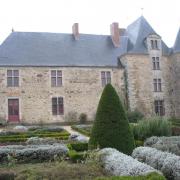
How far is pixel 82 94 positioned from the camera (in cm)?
2441

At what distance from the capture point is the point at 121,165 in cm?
662

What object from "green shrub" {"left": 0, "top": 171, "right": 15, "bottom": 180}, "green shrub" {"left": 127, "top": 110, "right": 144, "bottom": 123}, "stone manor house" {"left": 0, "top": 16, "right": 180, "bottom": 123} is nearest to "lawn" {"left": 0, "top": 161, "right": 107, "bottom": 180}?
"green shrub" {"left": 0, "top": 171, "right": 15, "bottom": 180}

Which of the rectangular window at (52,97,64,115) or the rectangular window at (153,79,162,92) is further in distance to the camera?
the rectangular window at (153,79,162,92)

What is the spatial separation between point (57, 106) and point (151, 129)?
10.9m

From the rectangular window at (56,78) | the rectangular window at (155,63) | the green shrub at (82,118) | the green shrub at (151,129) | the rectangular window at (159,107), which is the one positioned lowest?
the green shrub at (151,129)

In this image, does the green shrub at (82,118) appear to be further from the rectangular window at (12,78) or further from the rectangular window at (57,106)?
the rectangular window at (12,78)

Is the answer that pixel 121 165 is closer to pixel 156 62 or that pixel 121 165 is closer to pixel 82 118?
pixel 82 118

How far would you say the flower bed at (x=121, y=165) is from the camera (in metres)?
5.96

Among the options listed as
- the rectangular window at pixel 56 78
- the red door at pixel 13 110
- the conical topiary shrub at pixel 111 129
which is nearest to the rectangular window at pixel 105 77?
the rectangular window at pixel 56 78

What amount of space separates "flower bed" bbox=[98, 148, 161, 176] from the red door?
15816 mm

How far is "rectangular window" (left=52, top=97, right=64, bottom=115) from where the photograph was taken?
2383cm

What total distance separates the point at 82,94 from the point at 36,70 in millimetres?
3579

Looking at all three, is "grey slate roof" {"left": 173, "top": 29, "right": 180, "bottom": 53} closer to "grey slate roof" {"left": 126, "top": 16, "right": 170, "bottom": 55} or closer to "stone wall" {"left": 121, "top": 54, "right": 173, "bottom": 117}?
"grey slate roof" {"left": 126, "top": 16, "right": 170, "bottom": 55}

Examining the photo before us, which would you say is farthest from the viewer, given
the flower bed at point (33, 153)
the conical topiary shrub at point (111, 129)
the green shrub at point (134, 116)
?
the green shrub at point (134, 116)
